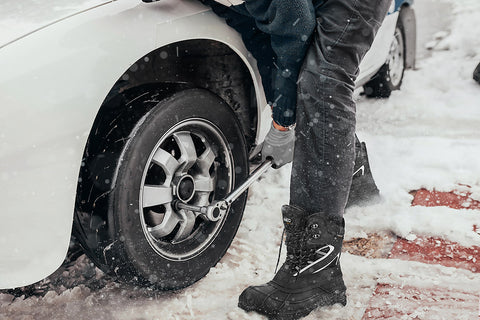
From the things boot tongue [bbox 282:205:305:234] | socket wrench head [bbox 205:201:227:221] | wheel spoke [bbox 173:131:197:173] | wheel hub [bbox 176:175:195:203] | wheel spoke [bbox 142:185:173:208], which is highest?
wheel spoke [bbox 173:131:197:173]

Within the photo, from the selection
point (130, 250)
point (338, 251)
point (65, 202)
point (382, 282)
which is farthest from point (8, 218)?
point (382, 282)

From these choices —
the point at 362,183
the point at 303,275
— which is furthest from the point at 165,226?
the point at 362,183

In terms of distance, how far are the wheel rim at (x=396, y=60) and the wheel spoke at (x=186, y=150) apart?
284 cm

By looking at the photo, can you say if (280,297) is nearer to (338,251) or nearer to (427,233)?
(338,251)

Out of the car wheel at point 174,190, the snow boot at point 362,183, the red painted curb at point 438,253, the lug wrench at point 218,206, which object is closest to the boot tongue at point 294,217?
the lug wrench at point 218,206

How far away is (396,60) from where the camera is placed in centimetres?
478

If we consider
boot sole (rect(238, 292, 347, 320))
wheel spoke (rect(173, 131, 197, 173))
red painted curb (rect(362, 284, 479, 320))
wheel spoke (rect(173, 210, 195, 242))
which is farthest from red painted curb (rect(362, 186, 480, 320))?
wheel spoke (rect(173, 131, 197, 173))

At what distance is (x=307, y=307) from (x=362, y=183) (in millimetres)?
1016

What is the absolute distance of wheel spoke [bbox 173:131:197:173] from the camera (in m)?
2.16

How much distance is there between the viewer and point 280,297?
2029mm

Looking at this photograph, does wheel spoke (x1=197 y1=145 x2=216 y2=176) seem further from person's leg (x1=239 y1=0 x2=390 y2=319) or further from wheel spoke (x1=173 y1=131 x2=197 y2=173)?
person's leg (x1=239 y1=0 x2=390 y2=319)

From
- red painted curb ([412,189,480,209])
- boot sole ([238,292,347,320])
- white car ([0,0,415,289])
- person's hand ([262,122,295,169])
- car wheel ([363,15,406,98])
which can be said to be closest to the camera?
white car ([0,0,415,289])

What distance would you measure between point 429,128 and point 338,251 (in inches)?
87.2

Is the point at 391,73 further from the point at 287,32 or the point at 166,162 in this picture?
the point at 166,162
